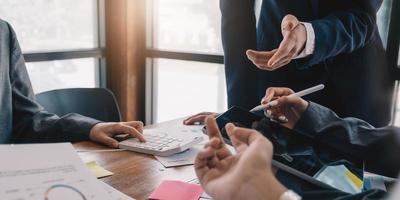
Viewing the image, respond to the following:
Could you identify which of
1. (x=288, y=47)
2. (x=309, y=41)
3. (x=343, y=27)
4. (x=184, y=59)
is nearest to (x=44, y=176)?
(x=288, y=47)

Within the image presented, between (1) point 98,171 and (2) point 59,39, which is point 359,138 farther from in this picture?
(2) point 59,39

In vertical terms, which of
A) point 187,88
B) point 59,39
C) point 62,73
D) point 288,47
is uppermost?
point 288,47

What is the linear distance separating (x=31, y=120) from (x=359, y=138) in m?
1.06

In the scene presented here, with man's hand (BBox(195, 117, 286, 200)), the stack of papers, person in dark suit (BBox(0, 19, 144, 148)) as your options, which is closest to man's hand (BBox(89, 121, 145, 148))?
person in dark suit (BBox(0, 19, 144, 148))

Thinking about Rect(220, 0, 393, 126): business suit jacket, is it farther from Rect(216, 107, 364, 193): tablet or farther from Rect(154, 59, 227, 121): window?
Rect(154, 59, 227, 121): window

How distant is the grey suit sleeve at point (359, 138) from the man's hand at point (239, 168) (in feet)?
1.10

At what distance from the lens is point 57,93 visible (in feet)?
5.73

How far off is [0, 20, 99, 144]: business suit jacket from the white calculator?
7.3 inches

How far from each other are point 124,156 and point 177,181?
0.25 m

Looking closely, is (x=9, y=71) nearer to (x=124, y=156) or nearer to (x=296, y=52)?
(x=124, y=156)

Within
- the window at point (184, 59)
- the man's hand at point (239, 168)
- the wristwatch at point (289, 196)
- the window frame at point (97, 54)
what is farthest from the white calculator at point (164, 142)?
the window frame at point (97, 54)

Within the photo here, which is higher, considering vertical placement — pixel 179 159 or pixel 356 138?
pixel 356 138

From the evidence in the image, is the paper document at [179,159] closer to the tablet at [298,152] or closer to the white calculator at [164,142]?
the white calculator at [164,142]

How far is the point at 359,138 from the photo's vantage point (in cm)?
97
